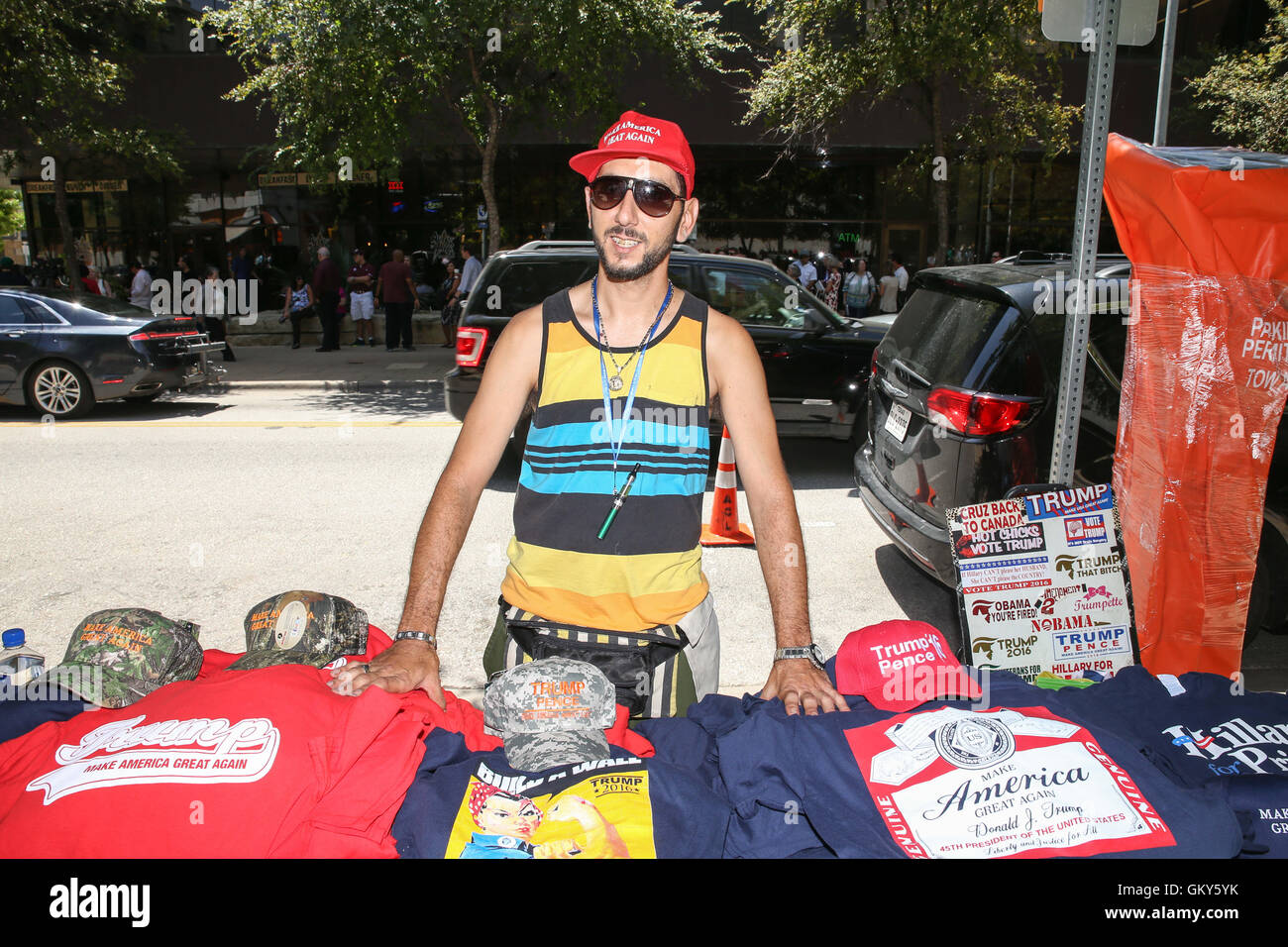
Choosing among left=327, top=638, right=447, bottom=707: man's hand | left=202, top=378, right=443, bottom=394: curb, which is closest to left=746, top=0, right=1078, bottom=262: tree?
left=202, top=378, right=443, bottom=394: curb

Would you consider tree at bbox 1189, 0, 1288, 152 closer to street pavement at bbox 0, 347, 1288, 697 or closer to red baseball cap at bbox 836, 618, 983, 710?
street pavement at bbox 0, 347, 1288, 697

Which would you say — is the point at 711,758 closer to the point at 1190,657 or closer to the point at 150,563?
the point at 1190,657

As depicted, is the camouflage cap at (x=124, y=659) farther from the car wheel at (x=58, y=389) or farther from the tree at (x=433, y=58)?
the tree at (x=433, y=58)

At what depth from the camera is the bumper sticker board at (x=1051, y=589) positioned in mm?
3244

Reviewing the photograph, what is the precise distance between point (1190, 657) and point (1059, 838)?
1909 mm

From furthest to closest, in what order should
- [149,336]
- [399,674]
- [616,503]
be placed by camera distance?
[149,336]
[616,503]
[399,674]

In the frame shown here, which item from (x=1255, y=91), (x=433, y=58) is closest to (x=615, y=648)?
(x=433, y=58)

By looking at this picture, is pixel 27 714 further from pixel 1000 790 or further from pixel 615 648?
pixel 1000 790

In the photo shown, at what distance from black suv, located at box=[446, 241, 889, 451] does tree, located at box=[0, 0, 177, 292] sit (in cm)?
1163

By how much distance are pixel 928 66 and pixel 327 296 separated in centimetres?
1152

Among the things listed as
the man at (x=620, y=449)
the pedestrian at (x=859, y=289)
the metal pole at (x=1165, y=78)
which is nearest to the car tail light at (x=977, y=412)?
the metal pole at (x=1165, y=78)

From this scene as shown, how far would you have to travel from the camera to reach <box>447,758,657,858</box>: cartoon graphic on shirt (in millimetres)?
1750

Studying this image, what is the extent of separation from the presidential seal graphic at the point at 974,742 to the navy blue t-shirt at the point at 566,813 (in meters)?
0.49

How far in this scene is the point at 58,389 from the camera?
1167 centimetres
